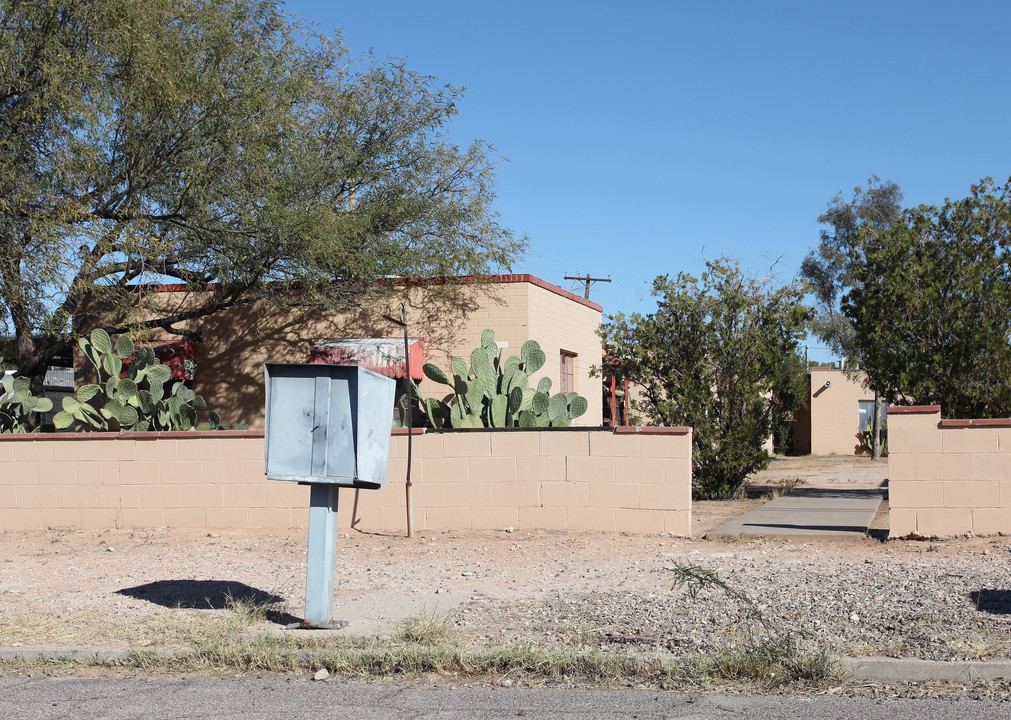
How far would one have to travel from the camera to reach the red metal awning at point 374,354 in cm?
1781

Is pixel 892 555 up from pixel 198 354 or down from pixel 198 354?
down

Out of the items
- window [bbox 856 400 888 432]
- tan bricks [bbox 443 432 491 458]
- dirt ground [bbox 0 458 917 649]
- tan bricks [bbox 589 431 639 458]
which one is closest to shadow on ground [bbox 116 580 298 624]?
dirt ground [bbox 0 458 917 649]

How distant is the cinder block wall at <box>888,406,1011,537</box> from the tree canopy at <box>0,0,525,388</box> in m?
9.18

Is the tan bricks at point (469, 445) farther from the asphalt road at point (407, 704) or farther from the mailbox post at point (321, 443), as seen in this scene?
the asphalt road at point (407, 704)

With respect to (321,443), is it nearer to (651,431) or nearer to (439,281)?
(651,431)

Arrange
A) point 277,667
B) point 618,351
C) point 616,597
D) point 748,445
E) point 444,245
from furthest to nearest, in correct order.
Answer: point 444,245, point 618,351, point 748,445, point 616,597, point 277,667

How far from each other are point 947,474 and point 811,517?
278cm

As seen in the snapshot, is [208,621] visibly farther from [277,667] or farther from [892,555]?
[892,555]

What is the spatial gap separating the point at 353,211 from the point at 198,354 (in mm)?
4397

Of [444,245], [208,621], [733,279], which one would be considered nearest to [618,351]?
→ [733,279]

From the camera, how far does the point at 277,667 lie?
6.55 metres

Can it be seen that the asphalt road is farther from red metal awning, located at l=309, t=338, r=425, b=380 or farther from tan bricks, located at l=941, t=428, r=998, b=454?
red metal awning, located at l=309, t=338, r=425, b=380

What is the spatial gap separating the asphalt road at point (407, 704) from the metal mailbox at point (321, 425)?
1.67m

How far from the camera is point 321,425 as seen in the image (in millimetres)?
7488
